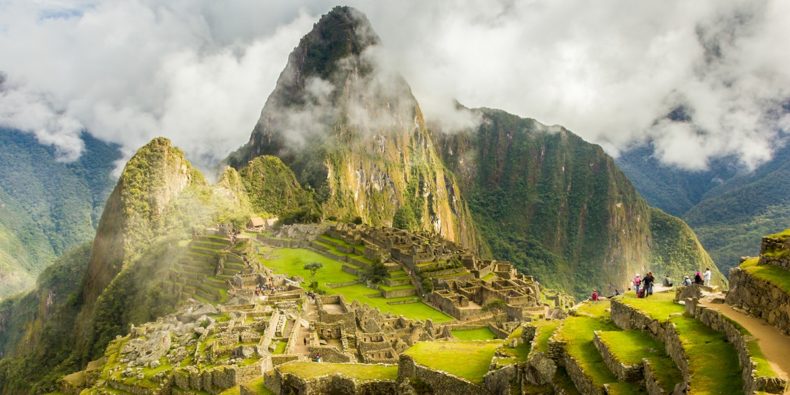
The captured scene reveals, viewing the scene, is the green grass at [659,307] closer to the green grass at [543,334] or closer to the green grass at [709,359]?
the green grass at [709,359]

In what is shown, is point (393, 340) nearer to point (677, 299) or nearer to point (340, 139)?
point (677, 299)

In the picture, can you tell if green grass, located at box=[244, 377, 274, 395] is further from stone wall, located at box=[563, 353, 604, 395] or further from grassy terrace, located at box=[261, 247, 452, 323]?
grassy terrace, located at box=[261, 247, 452, 323]

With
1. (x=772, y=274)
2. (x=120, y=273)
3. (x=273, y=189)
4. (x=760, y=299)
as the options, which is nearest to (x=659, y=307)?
(x=760, y=299)

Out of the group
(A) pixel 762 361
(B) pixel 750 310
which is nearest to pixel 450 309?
(B) pixel 750 310

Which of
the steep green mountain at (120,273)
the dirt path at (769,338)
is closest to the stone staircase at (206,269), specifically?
the steep green mountain at (120,273)

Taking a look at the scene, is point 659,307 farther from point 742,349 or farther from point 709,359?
point 742,349

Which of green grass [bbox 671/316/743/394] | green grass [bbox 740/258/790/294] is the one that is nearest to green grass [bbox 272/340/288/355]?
green grass [bbox 671/316/743/394]
